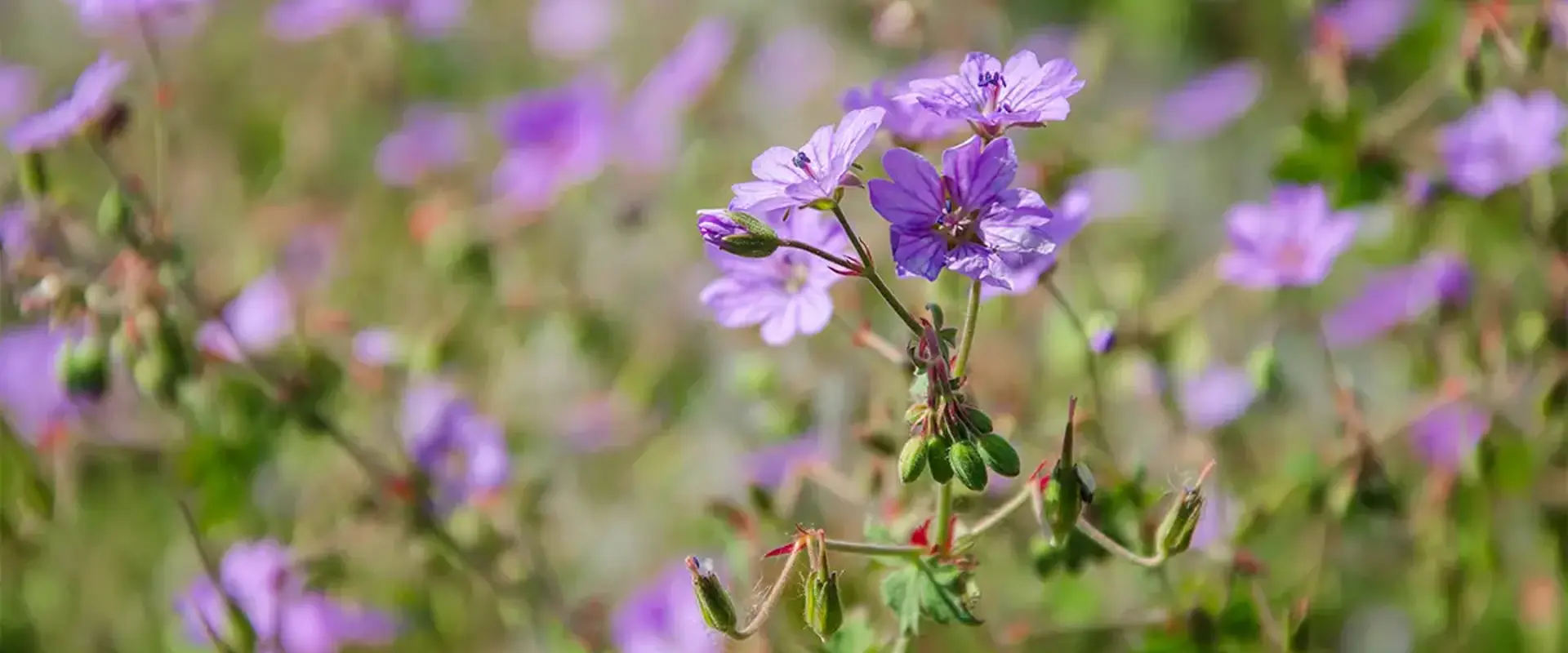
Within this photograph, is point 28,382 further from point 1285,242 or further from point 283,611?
point 1285,242

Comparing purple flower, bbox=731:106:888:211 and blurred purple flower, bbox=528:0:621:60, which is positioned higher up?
purple flower, bbox=731:106:888:211

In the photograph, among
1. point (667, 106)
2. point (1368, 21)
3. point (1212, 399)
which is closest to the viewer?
point (1212, 399)

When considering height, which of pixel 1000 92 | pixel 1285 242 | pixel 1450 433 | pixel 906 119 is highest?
pixel 1000 92

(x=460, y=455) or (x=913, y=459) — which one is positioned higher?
(x=913, y=459)

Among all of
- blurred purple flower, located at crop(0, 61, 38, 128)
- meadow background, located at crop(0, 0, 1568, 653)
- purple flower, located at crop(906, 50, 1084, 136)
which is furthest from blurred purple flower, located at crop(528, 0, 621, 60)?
purple flower, located at crop(906, 50, 1084, 136)

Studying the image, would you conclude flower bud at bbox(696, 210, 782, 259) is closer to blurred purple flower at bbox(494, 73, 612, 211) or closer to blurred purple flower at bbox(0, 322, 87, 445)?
blurred purple flower at bbox(494, 73, 612, 211)

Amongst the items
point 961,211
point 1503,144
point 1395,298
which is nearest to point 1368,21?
point 1395,298
